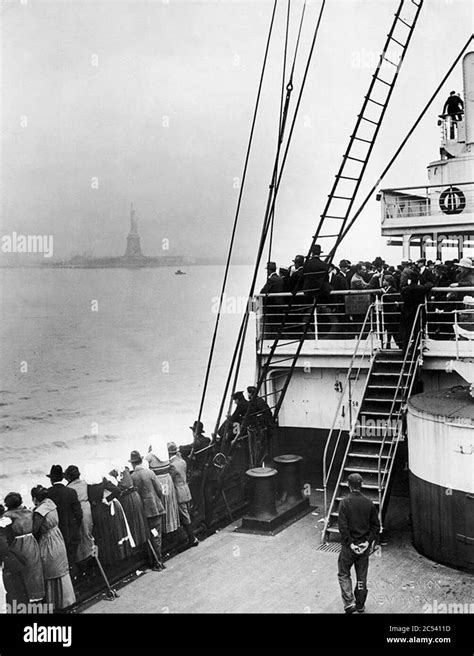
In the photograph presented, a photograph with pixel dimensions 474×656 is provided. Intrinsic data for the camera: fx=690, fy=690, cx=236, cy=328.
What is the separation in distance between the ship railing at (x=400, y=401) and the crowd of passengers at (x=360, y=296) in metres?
0.17

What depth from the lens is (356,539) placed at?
7535 mm

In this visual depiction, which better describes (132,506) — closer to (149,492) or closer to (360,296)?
(149,492)

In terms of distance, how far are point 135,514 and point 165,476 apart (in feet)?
2.36

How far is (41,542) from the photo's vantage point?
24.5 feet

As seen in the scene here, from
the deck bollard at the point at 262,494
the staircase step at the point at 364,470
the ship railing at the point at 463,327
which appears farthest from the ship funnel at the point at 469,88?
the deck bollard at the point at 262,494

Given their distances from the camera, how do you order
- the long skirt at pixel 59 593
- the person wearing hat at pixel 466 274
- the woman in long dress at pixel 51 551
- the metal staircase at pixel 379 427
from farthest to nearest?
the person wearing hat at pixel 466 274 < the metal staircase at pixel 379 427 < the long skirt at pixel 59 593 < the woman in long dress at pixel 51 551

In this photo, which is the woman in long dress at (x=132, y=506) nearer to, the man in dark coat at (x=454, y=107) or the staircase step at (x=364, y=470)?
the staircase step at (x=364, y=470)

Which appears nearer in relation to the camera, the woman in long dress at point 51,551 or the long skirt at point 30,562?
the long skirt at point 30,562

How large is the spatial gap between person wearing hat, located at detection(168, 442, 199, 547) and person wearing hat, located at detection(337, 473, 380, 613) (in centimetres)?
277

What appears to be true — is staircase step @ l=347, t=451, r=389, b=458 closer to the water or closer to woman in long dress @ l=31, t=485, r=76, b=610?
woman in long dress @ l=31, t=485, r=76, b=610

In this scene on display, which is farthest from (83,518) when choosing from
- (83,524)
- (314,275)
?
(314,275)

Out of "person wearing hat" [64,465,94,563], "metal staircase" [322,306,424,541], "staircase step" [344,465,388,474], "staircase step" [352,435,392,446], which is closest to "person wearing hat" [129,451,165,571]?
"person wearing hat" [64,465,94,563]

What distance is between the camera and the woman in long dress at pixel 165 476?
9273 millimetres
